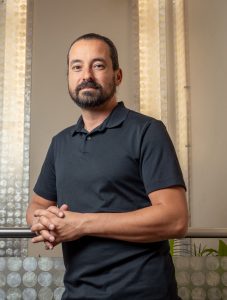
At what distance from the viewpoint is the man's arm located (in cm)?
92

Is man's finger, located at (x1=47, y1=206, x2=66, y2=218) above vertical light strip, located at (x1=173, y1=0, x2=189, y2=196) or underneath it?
underneath

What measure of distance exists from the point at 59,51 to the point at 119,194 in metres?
2.62

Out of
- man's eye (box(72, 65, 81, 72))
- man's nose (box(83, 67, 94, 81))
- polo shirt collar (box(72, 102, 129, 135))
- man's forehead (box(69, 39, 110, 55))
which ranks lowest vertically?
polo shirt collar (box(72, 102, 129, 135))

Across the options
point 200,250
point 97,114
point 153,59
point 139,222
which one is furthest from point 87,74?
point 153,59

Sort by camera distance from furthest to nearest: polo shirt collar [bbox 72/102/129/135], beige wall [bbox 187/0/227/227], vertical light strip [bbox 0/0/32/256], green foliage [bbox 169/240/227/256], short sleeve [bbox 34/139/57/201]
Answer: vertical light strip [bbox 0/0/32/256] → beige wall [bbox 187/0/227/227] → green foliage [bbox 169/240/227/256] → short sleeve [bbox 34/139/57/201] → polo shirt collar [bbox 72/102/129/135]

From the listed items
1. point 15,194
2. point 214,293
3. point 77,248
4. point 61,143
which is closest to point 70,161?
point 61,143

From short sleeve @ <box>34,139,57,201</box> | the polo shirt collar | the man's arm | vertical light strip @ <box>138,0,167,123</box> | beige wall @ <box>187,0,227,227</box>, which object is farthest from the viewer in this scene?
vertical light strip @ <box>138,0,167,123</box>

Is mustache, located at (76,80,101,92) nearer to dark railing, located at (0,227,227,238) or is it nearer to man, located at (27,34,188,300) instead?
man, located at (27,34,188,300)

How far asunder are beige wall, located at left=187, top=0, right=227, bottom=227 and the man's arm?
1.77m

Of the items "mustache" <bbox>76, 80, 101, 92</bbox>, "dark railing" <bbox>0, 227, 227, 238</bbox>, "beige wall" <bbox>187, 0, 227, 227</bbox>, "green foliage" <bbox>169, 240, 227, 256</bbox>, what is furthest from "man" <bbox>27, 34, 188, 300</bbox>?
"beige wall" <bbox>187, 0, 227, 227</bbox>

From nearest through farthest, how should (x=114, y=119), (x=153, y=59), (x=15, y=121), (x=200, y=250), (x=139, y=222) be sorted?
(x=139, y=222)
(x=114, y=119)
(x=200, y=250)
(x=15, y=121)
(x=153, y=59)

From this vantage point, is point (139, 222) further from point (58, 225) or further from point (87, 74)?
point (87, 74)

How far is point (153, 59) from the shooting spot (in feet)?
10.9

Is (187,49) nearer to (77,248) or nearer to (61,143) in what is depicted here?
(61,143)
